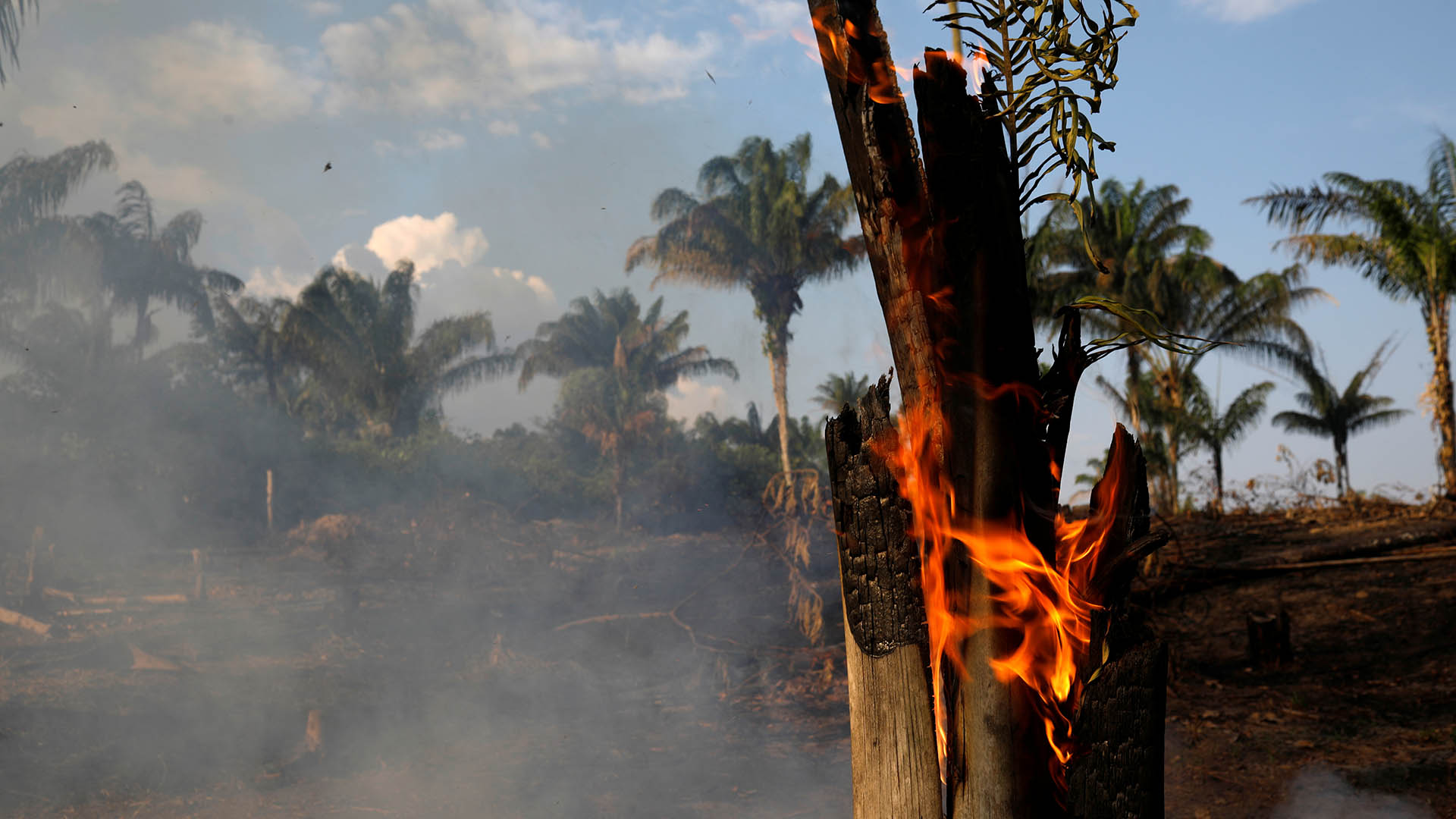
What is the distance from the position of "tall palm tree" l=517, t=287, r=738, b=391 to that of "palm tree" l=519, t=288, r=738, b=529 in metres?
0.03

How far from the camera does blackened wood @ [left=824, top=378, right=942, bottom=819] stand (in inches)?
79.7

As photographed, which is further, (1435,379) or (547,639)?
(1435,379)

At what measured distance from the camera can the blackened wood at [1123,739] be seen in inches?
72.4

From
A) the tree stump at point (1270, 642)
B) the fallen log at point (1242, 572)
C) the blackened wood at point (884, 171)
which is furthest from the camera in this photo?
the tree stump at point (1270, 642)

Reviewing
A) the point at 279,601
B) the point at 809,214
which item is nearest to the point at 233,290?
the point at 279,601

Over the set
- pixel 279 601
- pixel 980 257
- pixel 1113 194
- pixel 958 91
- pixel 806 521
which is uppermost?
pixel 1113 194

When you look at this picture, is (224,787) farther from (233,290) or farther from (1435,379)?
(1435,379)

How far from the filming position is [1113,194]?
25266 millimetres

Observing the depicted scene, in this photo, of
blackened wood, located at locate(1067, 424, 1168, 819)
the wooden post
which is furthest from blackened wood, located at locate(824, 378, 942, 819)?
the wooden post

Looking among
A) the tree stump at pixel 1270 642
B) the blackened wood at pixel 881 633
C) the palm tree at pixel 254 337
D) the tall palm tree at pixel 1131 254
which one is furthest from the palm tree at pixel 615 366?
the blackened wood at pixel 881 633

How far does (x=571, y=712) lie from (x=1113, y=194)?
23.5 meters

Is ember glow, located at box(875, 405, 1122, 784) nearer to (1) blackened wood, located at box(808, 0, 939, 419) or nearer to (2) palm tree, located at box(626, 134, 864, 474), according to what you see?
(1) blackened wood, located at box(808, 0, 939, 419)

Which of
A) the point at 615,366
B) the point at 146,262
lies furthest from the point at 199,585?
the point at 615,366

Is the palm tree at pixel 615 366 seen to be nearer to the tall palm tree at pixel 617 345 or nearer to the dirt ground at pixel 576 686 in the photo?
the tall palm tree at pixel 617 345
